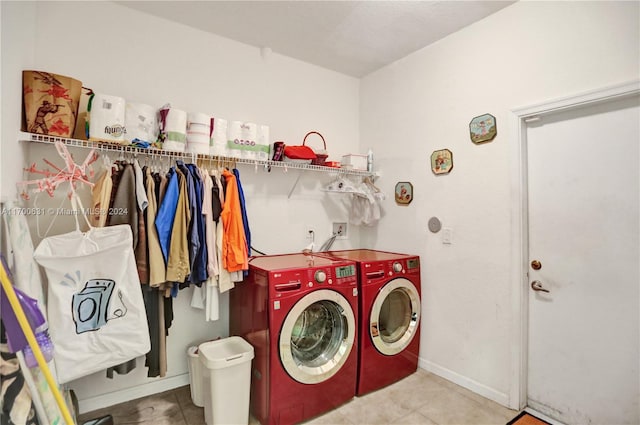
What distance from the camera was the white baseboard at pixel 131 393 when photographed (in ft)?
6.77

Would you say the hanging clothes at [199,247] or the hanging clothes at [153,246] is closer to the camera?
the hanging clothes at [153,246]

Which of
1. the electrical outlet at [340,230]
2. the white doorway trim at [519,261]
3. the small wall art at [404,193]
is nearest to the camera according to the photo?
the white doorway trim at [519,261]

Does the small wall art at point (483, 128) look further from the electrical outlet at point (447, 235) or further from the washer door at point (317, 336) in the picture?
the washer door at point (317, 336)

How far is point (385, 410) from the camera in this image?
2.16 metres

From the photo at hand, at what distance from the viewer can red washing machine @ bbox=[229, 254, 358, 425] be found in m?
1.94

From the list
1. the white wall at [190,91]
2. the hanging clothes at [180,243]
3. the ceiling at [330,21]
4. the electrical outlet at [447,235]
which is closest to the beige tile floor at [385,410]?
the white wall at [190,91]

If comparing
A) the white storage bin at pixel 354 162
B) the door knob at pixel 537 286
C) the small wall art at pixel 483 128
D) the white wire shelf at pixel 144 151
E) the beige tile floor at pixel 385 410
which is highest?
the small wall art at pixel 483 128

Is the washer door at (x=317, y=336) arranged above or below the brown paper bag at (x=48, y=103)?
below

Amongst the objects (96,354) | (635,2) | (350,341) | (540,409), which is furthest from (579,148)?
(96,354)

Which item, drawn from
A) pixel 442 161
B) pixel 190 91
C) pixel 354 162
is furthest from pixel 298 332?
pixel 190 91

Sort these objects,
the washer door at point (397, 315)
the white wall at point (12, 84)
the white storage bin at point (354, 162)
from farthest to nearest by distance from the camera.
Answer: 1. the white storage bin at point (354, 162)
2. the washer door at point (397, 315)
3. the white wall at point (12, 84)

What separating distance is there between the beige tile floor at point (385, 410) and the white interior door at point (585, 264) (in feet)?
1.31

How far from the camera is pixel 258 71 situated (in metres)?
2.78

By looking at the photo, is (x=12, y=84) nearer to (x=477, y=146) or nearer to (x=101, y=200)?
(x=101, y=200)
